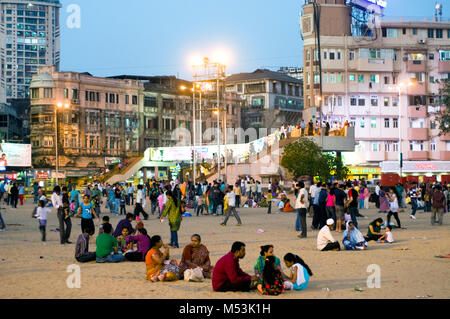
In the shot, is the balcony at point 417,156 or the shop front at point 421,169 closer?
the shop front at point 421,169

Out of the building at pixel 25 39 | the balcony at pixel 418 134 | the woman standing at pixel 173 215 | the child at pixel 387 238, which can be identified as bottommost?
the child at pixel 387 238

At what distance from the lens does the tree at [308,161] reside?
5112 cm

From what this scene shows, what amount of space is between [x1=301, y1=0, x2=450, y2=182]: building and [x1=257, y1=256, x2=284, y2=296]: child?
63969mm

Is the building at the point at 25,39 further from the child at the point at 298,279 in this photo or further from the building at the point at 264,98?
the child at the point at 298,279

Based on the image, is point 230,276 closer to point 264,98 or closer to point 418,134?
point 418,134

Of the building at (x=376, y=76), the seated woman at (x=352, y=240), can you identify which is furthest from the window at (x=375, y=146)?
the seated woman at (x=352, y=240)

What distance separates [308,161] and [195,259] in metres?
37.5

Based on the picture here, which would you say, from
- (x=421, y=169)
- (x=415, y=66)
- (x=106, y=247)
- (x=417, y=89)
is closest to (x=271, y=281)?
(x=106, y=247)

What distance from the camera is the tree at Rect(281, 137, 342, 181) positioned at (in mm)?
51125

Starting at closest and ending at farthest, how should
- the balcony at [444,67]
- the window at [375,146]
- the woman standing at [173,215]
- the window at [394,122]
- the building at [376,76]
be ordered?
the woman standing at [173,215], the building at [376,76], the window at [375,146], the balcony at [444,67], the window at [394,122]

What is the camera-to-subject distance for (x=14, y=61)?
142375 millimetres

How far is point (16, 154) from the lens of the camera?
2825 inches

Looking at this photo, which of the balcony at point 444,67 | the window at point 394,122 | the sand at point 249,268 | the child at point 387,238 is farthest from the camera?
the window at point 394,122
